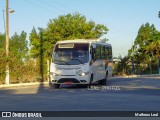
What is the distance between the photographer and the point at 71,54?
1077 inches

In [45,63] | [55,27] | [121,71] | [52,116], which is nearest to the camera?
[52,116]

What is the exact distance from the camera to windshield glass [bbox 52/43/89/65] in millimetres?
27188

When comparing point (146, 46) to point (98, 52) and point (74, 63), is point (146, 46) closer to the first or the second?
point (98, 52)

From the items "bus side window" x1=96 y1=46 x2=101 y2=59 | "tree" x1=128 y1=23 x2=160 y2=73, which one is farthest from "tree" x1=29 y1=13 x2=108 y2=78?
"bus side window" x1=96 y1=46 x2=101 y2=59

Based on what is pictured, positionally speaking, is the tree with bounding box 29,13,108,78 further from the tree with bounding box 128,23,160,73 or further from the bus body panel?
the bus body panel

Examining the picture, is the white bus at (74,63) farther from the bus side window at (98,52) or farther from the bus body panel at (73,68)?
the bus side window at (98,52)

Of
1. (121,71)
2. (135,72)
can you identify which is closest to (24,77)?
(121,71)

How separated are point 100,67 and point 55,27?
1937cm

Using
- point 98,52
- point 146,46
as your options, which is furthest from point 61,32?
point 146,46

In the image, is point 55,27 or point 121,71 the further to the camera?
point 121,71

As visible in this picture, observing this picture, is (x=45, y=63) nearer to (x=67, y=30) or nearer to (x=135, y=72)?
(x=67, y=30)

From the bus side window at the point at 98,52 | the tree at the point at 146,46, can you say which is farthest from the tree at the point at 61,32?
the bus side window at the point at 98,52

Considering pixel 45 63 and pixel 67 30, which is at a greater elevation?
pixel 67 30

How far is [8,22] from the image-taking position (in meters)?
35.2
